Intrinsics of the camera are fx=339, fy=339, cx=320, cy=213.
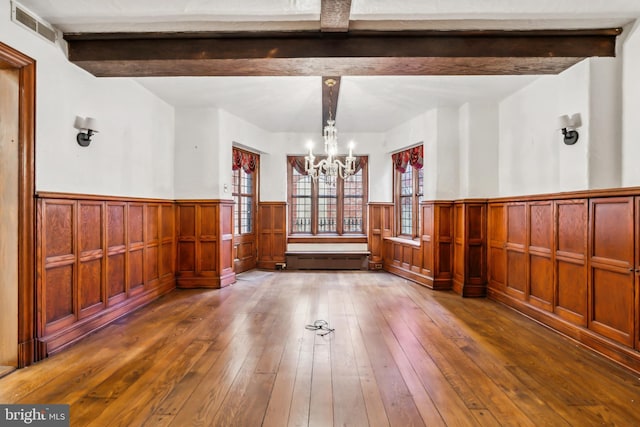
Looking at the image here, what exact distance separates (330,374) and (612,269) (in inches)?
99.2

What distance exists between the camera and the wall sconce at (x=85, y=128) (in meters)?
3.28

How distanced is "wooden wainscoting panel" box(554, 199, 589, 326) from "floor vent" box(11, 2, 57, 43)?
16.5 ft

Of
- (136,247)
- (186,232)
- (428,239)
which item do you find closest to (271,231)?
(186,232)

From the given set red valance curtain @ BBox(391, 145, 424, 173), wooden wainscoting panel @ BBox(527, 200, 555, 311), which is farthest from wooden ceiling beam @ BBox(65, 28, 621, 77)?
red valance curtain @ BBox(391, 145, 424, 173)

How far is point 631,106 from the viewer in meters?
3.01

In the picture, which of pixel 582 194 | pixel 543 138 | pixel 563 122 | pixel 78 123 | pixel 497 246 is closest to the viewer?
pixel 582 194

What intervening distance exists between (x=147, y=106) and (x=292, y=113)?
2.19 metres

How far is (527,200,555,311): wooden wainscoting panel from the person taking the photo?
11.8ft

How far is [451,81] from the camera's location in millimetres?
4219

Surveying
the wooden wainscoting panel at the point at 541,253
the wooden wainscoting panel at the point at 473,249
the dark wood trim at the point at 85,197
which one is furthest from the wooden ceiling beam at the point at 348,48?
the wooden wainscoting panel at the point at 473,249

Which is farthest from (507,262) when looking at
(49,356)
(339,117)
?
(49,356)

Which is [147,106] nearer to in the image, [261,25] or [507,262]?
[261,25]

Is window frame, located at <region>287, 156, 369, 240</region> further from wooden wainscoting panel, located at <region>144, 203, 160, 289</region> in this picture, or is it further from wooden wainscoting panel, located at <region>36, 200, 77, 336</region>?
wooden wainscoting panel, located at <region>36, 200, 77, 336</region>

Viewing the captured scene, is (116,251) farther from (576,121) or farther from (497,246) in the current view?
(576,121)
